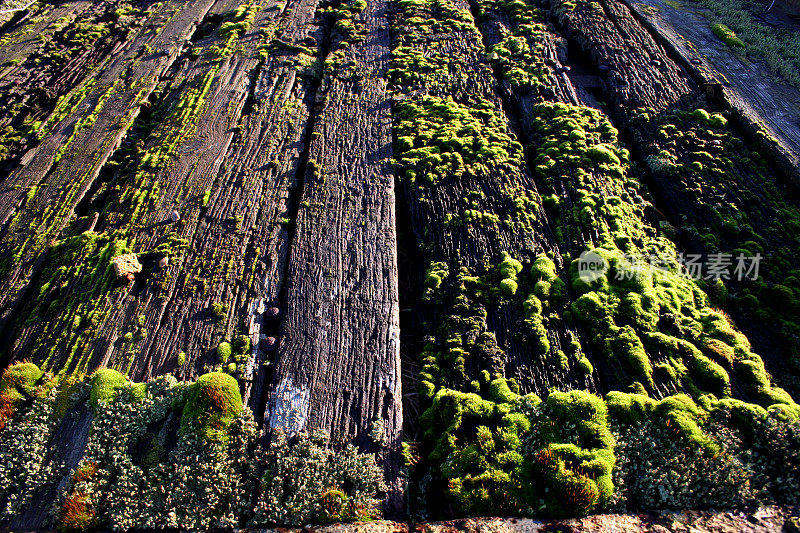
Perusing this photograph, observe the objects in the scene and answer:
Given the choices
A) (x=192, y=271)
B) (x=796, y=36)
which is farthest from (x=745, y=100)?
(x=192, y=271)

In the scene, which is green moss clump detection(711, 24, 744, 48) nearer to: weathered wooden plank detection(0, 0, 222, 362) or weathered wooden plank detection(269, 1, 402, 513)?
weathered wooden plank detection(269, 1, 402, 513)

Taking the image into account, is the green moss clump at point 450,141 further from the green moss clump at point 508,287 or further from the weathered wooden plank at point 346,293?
the green moss clump at point 508,287

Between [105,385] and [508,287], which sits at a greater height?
[508,287]

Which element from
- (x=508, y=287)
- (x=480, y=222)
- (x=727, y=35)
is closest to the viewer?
(x=508, y=287)

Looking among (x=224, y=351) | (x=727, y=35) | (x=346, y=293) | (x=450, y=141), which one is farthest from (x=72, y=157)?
(x=727, y=35)

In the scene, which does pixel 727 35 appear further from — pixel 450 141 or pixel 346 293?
pixel 346 293

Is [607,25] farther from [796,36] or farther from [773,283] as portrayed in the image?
[773,283]

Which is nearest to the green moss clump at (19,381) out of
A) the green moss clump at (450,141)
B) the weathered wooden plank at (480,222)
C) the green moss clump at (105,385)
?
the green moss clump at (105,385)

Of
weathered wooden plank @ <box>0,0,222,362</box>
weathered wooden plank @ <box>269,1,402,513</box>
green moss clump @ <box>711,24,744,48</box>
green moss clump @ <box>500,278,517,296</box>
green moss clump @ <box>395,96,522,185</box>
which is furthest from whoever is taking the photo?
green moss clump @ <box>711,24,744,48</box>

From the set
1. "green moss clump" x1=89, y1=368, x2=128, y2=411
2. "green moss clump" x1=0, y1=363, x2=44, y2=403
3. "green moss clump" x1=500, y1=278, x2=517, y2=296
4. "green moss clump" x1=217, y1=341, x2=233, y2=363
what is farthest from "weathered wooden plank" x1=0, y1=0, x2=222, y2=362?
"green moss clump" x1=500, y1=278, x2=517, y2=296
